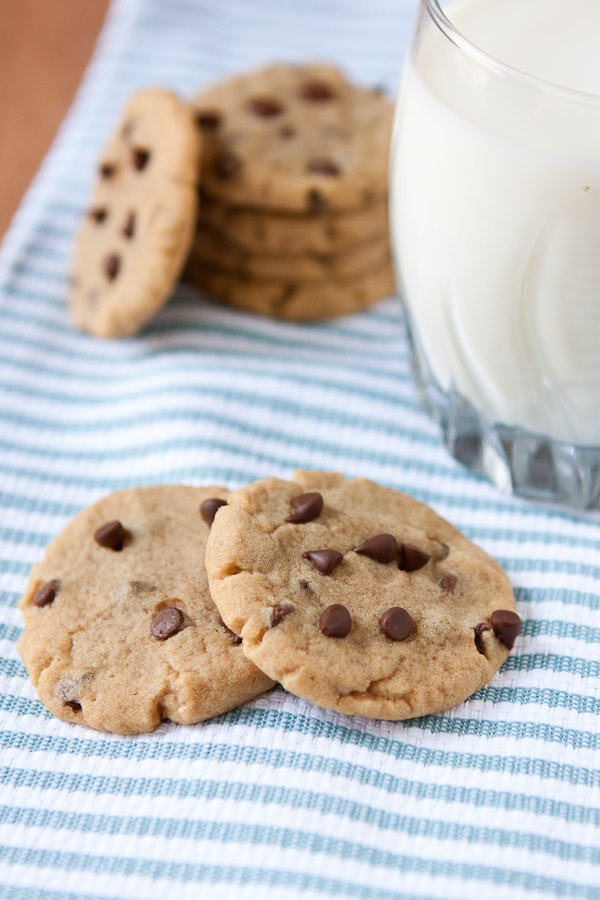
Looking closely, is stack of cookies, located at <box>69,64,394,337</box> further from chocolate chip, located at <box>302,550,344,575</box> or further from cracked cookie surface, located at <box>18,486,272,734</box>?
chocolate chip, located at <box>302,550,344,575</box>

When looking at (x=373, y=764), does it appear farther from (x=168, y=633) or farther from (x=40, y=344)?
(x=40, y=344)

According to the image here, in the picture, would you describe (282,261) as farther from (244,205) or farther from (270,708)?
(270,708)

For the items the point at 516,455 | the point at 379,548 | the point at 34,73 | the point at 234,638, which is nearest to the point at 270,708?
the point at 234,638

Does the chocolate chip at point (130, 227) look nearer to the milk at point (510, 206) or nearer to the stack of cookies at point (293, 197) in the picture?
the stack of cookies at point (293, 197)

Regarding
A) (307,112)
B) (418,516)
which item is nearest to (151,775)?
(418,516)

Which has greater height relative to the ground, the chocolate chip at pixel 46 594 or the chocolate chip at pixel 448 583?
the chocolate chip at pixel 448 583

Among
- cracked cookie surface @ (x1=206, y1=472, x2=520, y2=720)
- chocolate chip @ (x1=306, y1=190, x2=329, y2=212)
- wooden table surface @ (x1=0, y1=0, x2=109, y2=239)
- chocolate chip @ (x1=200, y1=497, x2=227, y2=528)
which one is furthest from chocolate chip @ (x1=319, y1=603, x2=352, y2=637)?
wooden table surface @ (x1=0, y1=0, x2=109, y2=239)

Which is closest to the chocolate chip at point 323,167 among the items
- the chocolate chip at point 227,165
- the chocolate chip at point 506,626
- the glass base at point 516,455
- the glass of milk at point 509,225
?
the chocolate chip at point 227,165
